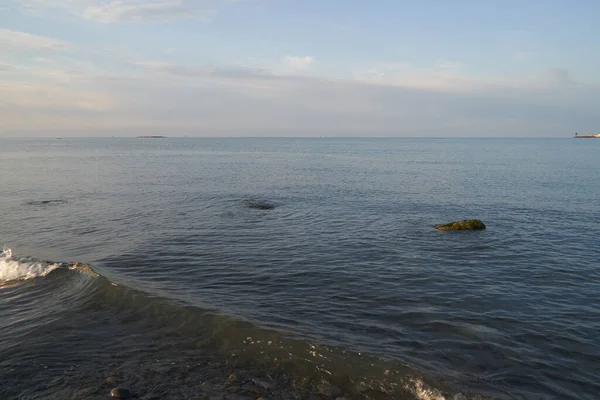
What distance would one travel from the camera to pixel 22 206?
38.9 m

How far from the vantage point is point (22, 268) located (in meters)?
20.7

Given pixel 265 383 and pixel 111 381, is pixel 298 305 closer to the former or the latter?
pixel 265 383

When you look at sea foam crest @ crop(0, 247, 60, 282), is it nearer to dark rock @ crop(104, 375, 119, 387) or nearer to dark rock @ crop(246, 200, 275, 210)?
dark rock @ crop(104, 375, 119, 387)

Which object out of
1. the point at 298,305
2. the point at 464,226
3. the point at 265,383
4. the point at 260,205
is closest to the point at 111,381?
the point at 265,383

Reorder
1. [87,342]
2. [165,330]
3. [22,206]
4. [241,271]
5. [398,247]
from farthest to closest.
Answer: [22,206], [398,247], [241,271], [165,330], [87,342]

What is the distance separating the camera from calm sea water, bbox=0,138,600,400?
11547 millimetres

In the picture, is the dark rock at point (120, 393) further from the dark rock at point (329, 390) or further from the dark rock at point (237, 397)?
the dark rock at point (329, 390)

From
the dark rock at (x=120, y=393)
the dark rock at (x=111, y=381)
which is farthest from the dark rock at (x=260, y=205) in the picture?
the dark rock at (x=120, y=393)

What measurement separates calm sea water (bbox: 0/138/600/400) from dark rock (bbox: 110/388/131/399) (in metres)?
0.32

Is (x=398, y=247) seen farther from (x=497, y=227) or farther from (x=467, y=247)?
(x=497, y=227)

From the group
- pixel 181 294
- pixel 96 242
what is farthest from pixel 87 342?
pixel 96 242

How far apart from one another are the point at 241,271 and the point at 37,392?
35.3 ft

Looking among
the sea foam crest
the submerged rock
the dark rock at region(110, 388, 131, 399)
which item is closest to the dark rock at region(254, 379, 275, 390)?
the dark rock at region(110, 388, 131, 399)

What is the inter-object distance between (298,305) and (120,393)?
7.58 m
